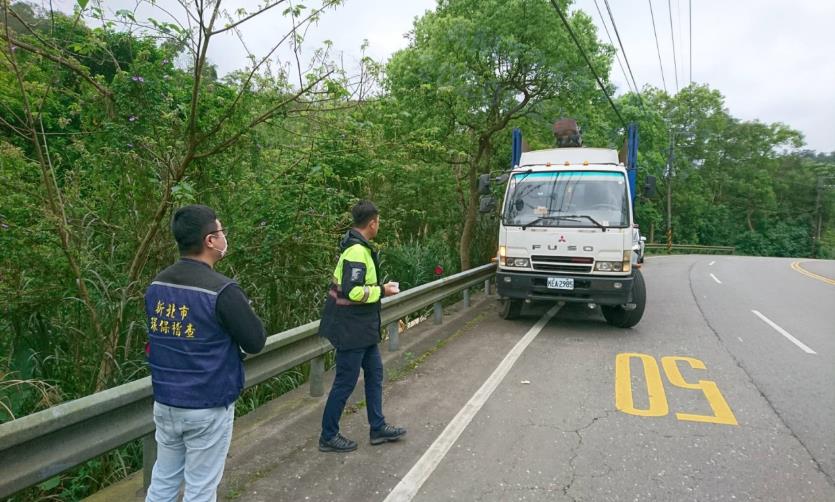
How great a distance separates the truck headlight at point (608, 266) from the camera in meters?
7.21

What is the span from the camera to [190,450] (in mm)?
2289

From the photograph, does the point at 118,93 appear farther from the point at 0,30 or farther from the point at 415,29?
the point at 415,29

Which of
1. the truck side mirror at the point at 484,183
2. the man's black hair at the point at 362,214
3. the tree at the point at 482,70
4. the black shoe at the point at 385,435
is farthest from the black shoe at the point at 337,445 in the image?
the tree at the point at 482,70

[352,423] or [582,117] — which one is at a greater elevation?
[582,117]

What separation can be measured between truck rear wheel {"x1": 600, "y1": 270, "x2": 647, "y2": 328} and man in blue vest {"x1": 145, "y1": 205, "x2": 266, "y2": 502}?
6.52m

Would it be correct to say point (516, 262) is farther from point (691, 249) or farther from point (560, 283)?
point (691, 249)

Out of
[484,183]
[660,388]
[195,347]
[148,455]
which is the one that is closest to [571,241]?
[484,183]

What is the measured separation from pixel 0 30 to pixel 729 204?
6017 centimetres

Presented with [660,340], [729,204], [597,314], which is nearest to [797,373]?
[660,340]

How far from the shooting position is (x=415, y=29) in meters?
13.0

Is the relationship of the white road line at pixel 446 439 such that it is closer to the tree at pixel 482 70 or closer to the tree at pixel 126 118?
the tree at pixel 126 118

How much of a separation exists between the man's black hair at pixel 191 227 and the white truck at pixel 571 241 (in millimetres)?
5976

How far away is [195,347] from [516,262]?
20.0 ft

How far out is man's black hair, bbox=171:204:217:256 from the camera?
2225 mm
